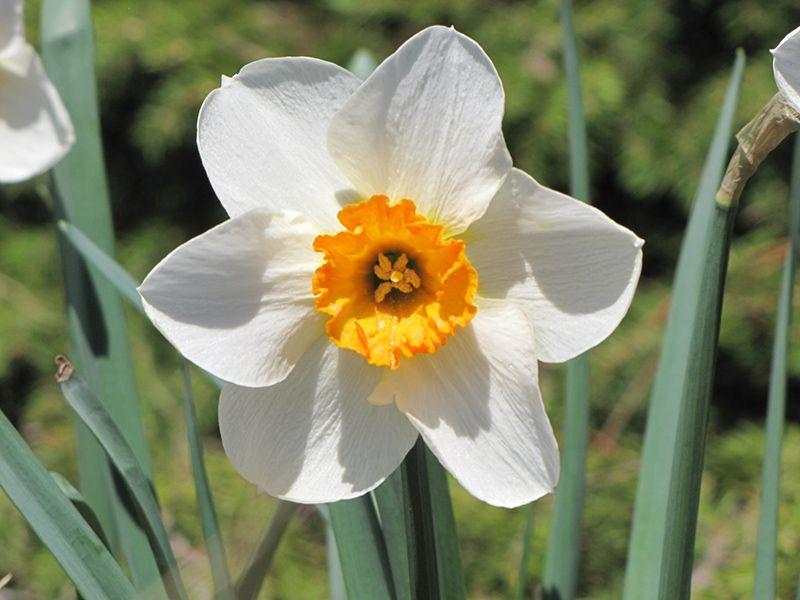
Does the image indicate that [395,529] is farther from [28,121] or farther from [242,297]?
[28,121]

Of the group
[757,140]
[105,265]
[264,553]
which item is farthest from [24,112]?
[757,140]

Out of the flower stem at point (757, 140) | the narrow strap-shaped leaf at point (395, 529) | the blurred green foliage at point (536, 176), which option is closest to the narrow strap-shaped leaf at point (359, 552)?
the narrow strap-shaped leaf at point (395, 529)

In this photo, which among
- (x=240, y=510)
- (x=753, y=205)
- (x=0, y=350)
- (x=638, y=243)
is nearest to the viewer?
(x=638, y=243)

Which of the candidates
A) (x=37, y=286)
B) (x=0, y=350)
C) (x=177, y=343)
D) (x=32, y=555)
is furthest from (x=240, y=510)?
(x=177, y=343)

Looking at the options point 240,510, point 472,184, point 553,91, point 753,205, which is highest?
point 472,184

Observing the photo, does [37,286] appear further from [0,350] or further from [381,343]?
[381,343]

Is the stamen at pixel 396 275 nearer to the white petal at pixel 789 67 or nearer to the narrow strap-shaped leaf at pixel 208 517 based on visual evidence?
the narrow strap-shaped leaf at pixel 208 517
